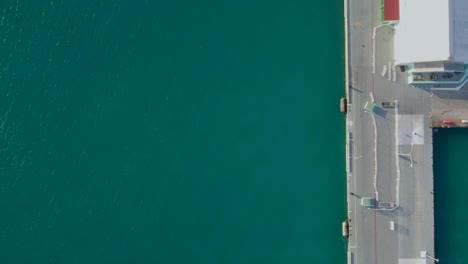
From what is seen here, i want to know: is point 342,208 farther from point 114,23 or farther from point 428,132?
point 114,23

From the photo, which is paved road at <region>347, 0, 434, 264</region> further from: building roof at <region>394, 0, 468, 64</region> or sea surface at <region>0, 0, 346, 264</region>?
building roof at <region>394, 0, 468, 64</region>

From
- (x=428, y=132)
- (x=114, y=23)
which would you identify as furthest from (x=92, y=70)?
(x=428, y=132)

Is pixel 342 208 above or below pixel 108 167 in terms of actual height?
below

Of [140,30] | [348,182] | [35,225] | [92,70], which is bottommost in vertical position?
[35,225]

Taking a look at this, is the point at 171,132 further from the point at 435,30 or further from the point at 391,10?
the point at 435,30

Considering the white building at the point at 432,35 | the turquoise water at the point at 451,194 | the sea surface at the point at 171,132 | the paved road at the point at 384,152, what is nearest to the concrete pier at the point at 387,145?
the paved road at the point at 384,152
